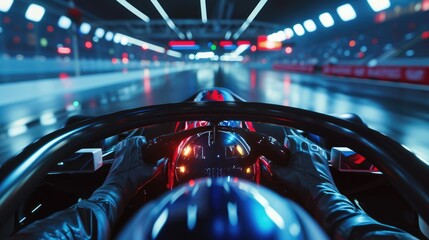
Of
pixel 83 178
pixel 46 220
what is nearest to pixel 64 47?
pixel 83 178

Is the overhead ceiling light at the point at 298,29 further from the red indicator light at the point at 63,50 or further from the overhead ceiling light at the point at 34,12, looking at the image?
the overhead ceiling light at the point at 34,12

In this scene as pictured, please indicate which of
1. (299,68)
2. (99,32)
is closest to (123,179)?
(99,32)

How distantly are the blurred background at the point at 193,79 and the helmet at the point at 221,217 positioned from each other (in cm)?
50

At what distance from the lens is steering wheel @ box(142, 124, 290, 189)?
53.0 inches

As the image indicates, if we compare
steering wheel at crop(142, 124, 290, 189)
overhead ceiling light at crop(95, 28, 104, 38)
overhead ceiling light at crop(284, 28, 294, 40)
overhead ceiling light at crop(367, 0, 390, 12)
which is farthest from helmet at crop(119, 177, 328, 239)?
overhead ceiling light at crop(284, 28, 294, 40)

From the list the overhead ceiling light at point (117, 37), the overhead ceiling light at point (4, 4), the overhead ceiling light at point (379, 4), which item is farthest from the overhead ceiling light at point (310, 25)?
the overhead ceiling light at point (4, 4)

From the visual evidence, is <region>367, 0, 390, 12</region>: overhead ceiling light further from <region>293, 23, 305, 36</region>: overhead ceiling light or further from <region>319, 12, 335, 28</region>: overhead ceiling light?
<region>293, 23, 305, 36</region>: overhead ceiling light

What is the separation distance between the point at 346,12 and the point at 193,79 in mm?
11743

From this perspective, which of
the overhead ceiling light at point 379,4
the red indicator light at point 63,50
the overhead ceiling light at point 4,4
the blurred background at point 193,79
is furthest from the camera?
the red indicator light at point 63,50

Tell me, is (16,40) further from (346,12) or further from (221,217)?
(221,217)

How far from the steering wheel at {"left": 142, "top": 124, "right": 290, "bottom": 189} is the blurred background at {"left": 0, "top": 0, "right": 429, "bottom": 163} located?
65cm

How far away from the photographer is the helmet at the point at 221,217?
0.73 m

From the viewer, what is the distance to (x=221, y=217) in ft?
2.48

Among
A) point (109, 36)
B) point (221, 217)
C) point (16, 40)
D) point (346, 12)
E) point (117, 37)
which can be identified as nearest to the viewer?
point (221, 217)
